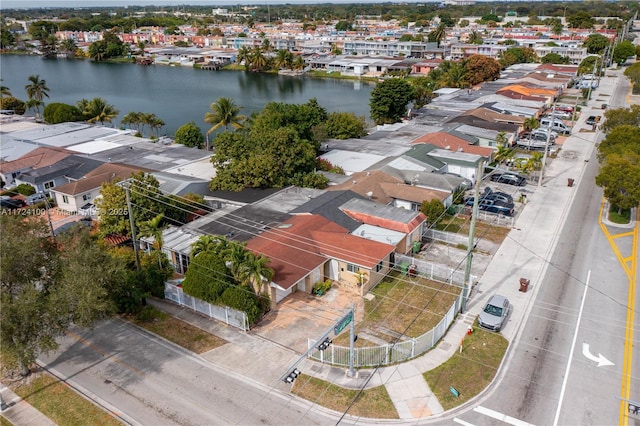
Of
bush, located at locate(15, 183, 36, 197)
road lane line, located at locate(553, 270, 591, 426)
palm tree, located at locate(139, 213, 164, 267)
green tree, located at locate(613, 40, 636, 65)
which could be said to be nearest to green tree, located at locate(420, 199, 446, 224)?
road lane line, located at locate(553, 270, 591, 426)

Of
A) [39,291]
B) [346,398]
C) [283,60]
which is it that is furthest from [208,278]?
[283,60]

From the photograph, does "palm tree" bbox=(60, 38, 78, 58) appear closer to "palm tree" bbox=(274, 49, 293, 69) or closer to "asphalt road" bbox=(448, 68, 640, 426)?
"palm tree" bbox=(274, 49, 293, 69)

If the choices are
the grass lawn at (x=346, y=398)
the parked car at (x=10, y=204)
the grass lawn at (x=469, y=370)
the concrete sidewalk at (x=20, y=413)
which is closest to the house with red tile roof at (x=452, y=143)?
the grass lawn at (x=469, y=370)

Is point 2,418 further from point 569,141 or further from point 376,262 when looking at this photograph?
point 569,141

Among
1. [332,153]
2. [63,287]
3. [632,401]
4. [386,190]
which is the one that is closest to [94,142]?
[332,153]

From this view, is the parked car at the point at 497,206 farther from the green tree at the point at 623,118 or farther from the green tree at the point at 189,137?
the green tree at the point at 189,137
